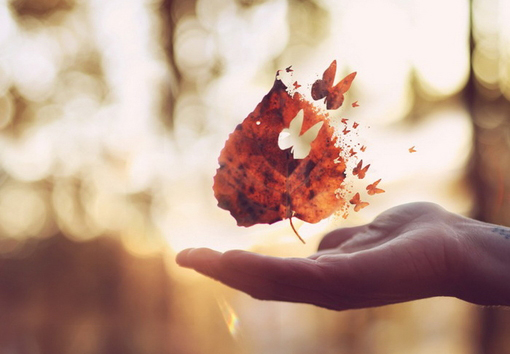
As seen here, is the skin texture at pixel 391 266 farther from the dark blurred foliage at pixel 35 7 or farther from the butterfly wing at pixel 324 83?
the dark blurred foliage at pixel 35 7

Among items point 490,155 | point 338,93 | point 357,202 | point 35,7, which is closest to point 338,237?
point 357,202

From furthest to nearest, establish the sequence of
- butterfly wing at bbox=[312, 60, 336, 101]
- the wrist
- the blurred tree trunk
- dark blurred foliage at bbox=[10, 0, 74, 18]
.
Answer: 1. dark blurred foliage at bbox=[10, 0, 74, 18]
2. the blurred tree trunk
3. the wrist
4. butterfly wing at bbox=[312, 60, 336, 101]

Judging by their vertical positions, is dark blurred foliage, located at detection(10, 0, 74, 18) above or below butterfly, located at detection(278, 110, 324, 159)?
above

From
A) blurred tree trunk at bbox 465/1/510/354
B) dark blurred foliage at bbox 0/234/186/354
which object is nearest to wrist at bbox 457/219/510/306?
blurred tree trunk at bbox 465/1/510/354

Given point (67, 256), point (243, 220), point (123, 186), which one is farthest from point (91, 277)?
point (243, 220)

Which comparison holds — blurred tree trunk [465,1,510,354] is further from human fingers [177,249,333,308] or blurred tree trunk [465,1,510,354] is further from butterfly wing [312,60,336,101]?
human fingers [177,249,333,308]

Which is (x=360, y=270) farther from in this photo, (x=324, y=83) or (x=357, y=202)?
(x=324, y=83)
